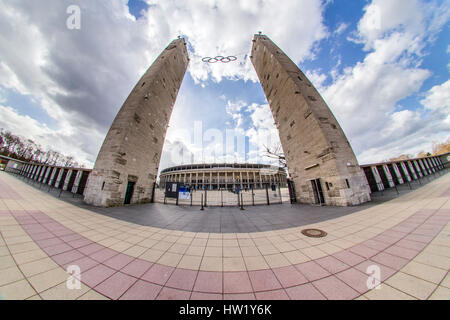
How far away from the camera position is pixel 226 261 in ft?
9.60

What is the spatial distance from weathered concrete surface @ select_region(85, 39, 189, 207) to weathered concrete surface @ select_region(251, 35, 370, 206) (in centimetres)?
1235

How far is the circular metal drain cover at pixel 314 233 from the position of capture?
4066 mm

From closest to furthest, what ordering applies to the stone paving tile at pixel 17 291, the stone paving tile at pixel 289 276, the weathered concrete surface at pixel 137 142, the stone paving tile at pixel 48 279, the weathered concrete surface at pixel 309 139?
the stone paving tile at pixel 17 291, the stone paving tile at pixel 48 279, the stone paving tile at pixel 289 276, the weathered concrete surface at pixel 309 139, the weathered concrete surface at pixel 137 142

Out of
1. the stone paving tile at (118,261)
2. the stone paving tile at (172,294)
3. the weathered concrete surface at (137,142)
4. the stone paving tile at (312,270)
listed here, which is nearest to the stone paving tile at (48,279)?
the stone paving tile at (118,261)

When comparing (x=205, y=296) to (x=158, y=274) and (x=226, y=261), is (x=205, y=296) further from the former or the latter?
(x=158, y=274)

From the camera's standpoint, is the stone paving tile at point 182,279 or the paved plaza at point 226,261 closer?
the paved plaza at point 226,261

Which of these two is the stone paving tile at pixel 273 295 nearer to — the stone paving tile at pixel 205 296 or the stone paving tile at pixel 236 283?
the stone paving tile at pixel 236 283

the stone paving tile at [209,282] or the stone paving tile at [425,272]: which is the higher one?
the stone paving tile at [425,272]

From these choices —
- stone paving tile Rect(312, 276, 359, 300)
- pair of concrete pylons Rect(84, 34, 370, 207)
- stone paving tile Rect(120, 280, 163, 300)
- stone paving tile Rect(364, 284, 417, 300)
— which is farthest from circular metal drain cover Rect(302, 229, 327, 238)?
pair of concrete pylons Rect(84, 34, 370, 207)

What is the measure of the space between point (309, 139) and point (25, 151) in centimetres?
7259

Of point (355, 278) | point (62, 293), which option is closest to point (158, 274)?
point (62, 293)

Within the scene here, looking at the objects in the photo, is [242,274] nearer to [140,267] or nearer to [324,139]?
[140,267]

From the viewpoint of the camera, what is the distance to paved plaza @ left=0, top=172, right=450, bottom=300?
6.63ft

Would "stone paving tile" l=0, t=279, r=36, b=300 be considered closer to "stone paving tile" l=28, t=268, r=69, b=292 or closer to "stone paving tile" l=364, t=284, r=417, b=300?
"stone paving tile" l=28, t=268, r=69, b=292
